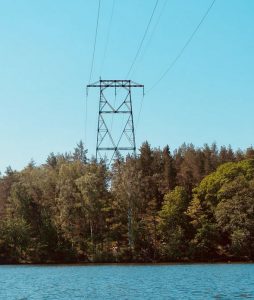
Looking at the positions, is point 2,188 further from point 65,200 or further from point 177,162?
point 177,162

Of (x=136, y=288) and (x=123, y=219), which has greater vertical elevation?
(x=123, y=219)

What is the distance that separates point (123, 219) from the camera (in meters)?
113

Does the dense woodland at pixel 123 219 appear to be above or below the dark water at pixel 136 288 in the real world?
above

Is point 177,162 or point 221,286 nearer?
point 221,286

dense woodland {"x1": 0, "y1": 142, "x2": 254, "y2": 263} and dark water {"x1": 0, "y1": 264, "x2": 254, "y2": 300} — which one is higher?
dense woodland {"x1": 0, "y1": 142, "x2": 254, "y2": 263}

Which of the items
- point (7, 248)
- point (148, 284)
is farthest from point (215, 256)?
point (148, 284)

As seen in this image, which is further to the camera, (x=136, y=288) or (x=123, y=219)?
(x=123, y=219)

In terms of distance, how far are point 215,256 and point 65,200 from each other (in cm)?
3139

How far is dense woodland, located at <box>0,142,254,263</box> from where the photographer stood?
348 feet

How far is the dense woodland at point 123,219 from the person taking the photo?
106125 mm

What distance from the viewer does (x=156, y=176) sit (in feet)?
435

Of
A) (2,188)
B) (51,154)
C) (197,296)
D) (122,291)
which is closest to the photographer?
(197,296)

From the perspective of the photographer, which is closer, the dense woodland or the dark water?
the dark water

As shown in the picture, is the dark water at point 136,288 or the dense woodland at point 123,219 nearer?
the dark water at point 136,288
